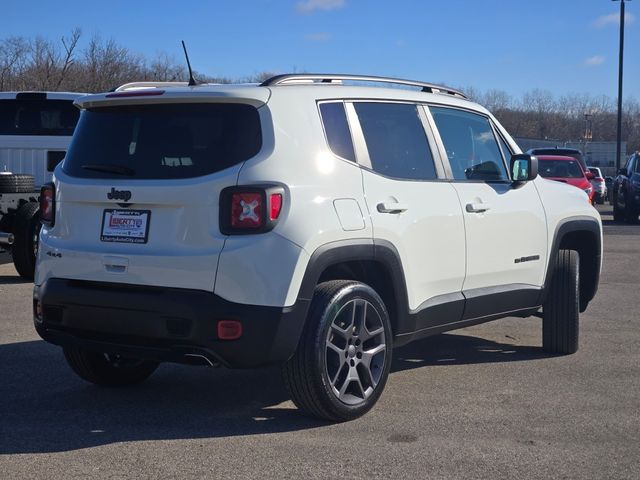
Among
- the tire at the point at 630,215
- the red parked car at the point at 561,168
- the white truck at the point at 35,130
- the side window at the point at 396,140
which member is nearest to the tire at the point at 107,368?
the side window at the point at 396,140

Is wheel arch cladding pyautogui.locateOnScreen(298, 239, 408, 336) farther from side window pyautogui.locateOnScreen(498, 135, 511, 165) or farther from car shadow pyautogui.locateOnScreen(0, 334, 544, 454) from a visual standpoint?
side window pyautogui.locateOnScreen(498, 135, 511, 165)

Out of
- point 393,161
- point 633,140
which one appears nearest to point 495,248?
point 393,161

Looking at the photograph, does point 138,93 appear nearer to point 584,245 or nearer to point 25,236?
point 584,245

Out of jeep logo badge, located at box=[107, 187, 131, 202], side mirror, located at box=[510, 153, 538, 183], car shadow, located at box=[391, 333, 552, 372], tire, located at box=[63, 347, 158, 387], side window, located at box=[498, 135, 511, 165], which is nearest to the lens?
jeep logo badge, located at box=[107, 187, 131, 202]

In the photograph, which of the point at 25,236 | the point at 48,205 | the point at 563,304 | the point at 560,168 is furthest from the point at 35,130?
the point at 560,168

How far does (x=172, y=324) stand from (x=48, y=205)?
130cm

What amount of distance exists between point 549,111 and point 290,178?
10544cm

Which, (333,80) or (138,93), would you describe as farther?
(333,80)

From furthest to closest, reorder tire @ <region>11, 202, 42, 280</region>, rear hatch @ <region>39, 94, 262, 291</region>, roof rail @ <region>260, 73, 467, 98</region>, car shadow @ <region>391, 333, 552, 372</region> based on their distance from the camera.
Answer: tire @ <region>11, 202, 42, 280</region> < car shadow @ <region>391, 333, 552, 372</region> < roof rail @ <region>260, 73, 467, 98</region> < rear hatch @ <region>39, 94, 262, 291</region>

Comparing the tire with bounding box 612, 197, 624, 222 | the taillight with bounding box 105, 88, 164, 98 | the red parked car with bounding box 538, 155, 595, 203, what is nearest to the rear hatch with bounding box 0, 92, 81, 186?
the taillight with bounding box 105, 88, 164, 98

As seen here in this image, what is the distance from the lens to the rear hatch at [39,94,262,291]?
4.96 metres

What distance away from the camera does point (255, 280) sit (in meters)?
4.84

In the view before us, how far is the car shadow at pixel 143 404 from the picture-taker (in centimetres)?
516

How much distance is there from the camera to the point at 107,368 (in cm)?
616
